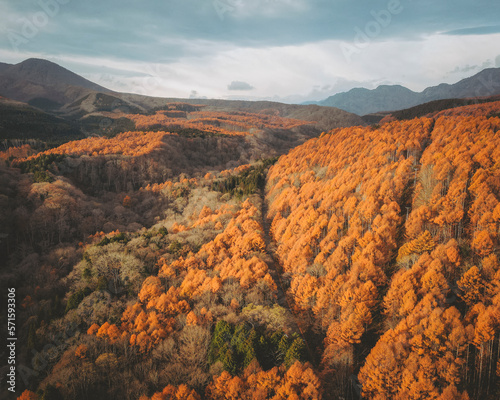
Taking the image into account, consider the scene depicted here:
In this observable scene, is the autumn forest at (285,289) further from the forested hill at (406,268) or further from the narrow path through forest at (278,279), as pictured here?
the narrow path through forest at (278,279)

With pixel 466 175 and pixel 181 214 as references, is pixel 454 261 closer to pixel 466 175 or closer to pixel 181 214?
pixel 466 175

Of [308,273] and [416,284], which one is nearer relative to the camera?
[416,284]

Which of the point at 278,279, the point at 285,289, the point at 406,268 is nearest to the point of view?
the point at 406,268

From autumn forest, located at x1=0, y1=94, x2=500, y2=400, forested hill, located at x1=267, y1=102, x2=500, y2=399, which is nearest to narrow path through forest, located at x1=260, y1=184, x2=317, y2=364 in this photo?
autumn forest, located at x1=0, y1=94, x2=500, y2=400

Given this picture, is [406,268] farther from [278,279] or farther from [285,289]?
[278,279]

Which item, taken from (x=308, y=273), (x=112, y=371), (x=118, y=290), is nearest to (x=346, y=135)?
(x=308, y=273)

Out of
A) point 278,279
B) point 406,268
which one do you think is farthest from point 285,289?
point 406,268

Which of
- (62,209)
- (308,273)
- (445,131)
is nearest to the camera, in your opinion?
(308,273)

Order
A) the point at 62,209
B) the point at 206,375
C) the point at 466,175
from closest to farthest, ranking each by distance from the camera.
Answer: the point at 206,375 → the point at 466,175 → the point at 62,209

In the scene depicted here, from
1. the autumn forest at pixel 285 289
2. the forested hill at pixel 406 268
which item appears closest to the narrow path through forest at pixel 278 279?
the autumn forest at pixel 285 289
